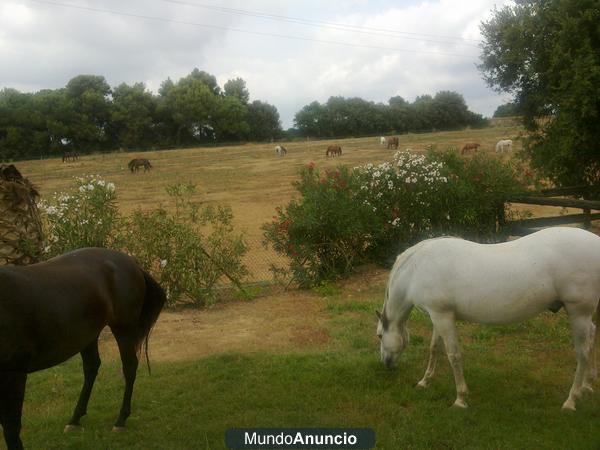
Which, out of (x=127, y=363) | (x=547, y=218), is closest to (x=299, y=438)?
(x=127, y=363)

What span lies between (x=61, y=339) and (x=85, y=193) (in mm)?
4664

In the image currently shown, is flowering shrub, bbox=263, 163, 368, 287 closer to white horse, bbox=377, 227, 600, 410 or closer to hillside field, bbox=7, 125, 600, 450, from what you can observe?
hillside field, bbox=7, 125, 600, 450

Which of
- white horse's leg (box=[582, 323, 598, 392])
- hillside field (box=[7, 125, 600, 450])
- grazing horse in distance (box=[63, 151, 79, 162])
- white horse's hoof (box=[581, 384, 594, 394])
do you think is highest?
grazing horse in distance (box=[63, 151, 79, 162])

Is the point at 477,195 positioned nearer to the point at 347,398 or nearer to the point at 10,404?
the point at 347,398

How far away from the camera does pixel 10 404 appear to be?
3.19 metres

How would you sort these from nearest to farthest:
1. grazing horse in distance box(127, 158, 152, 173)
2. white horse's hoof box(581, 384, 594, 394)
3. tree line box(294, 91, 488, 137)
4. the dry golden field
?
white horse's hoof box(581, 384, 594, 394)
the dry golden field
grazing horse in distance box(127, 158, 152, 173)
tree line box(294, 91, 488, 137)

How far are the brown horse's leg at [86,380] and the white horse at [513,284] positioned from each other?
2.53 metres

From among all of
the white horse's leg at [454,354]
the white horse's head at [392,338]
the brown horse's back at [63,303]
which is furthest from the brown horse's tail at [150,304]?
the white horse's leg at [454,354]

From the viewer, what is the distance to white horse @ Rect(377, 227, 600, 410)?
3938 millimetres

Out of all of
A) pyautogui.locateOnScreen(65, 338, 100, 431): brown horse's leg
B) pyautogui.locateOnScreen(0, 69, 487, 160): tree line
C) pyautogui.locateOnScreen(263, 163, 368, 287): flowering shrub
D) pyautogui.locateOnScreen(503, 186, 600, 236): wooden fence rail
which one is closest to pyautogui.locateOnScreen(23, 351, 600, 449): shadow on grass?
pyautogui.locateOnScreen(65, 338, 100, 431): brown horse's leg

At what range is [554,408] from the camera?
405 cm

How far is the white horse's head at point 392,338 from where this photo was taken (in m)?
4.59

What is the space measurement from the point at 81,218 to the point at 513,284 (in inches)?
232

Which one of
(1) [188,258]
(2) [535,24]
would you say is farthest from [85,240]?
(2) [535,24]
